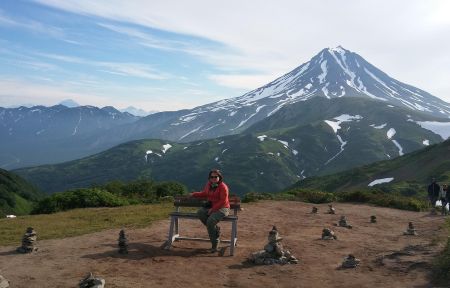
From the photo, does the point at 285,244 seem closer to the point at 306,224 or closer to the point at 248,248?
the point at 248,248

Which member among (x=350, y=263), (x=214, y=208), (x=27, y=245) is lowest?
(x=350, y=263)

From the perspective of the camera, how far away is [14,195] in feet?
249

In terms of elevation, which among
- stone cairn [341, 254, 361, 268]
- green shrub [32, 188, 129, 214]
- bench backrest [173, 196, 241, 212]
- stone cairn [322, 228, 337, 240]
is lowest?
stone cairn [341, 254, 361, 268]

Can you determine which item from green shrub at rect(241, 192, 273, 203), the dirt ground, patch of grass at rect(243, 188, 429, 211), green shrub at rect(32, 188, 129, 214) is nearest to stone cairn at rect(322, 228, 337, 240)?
the dirt ground

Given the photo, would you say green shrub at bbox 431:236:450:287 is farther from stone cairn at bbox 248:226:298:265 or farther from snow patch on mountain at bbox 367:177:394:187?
snow patch on mountain at bbox 367:177:394:187

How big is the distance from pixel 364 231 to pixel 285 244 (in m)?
5.40

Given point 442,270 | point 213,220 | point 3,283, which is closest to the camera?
point 3,283

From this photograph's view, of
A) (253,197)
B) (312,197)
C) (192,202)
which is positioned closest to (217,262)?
(192,202)

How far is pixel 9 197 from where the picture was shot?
234 ft

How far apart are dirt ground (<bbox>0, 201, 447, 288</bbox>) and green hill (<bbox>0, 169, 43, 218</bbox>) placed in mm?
55106

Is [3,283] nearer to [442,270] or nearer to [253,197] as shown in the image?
[442,270]

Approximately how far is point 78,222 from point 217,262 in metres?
8.57

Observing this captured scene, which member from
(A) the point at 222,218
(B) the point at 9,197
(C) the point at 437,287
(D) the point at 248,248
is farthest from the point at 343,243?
(B) the point at 9,197

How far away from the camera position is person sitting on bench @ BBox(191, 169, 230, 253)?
13.2 meters
